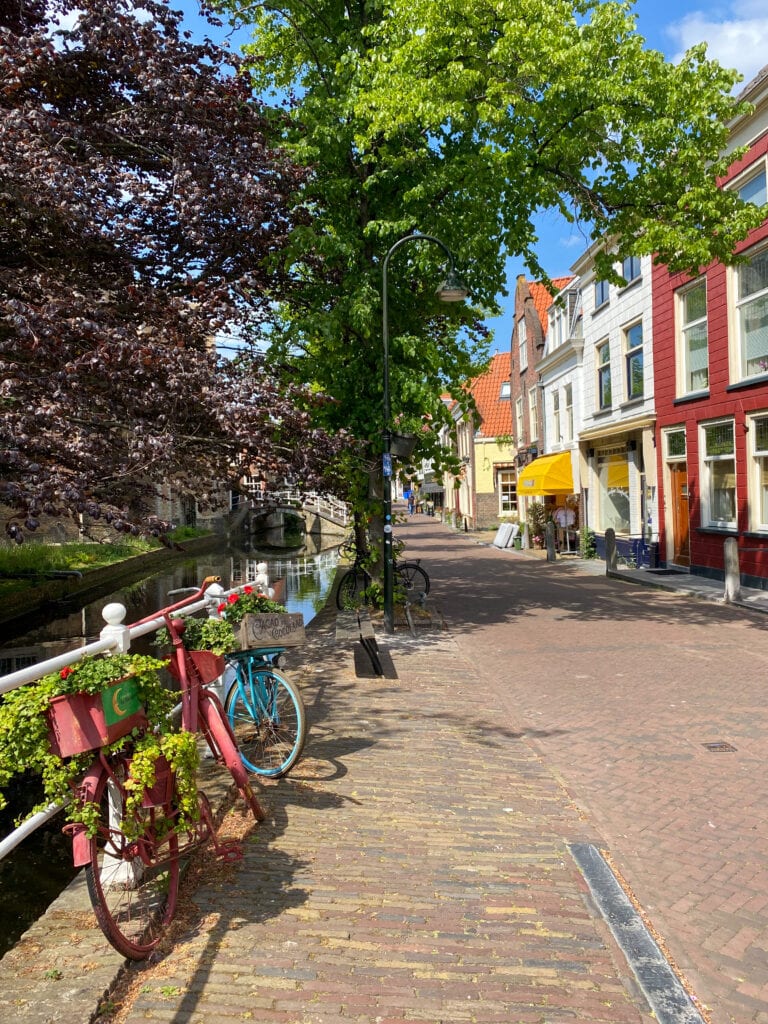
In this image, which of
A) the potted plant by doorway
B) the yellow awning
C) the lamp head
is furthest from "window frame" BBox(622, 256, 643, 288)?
the lamp head

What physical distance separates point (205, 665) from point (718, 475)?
1441cm

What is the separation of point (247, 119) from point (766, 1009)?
9908mm

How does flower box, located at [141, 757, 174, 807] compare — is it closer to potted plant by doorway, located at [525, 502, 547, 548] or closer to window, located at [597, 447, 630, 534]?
window, located at [597, 447, 630, 534]

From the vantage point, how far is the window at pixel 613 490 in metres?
21.6

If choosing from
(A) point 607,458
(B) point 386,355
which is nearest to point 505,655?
(B) point 386,355

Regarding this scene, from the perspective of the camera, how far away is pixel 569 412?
26641mm

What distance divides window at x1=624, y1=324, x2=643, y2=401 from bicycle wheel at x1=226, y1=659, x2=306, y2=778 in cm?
1705

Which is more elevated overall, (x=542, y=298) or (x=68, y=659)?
(x=542, y=298)

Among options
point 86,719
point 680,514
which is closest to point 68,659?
point 86,719

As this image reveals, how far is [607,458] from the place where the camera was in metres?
22.9

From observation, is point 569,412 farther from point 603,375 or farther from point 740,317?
point 740,317

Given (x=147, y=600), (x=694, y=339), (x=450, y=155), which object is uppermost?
(x=450, y=155)

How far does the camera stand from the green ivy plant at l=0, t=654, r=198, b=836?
2693 mm

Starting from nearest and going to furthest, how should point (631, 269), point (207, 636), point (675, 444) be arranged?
point (207, 636) → point (675, 444) → point (631, 269)
